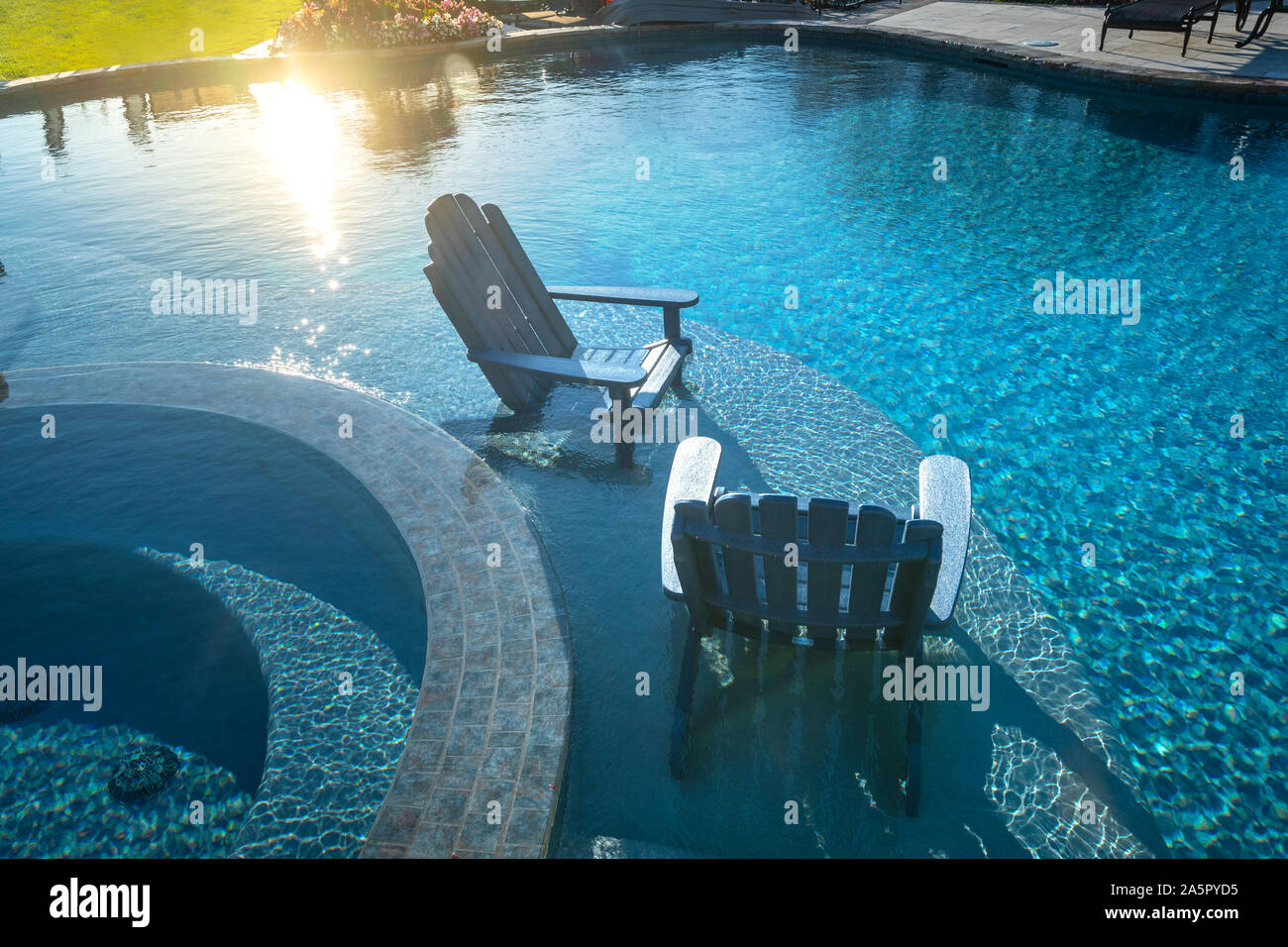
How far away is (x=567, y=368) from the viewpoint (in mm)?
4855

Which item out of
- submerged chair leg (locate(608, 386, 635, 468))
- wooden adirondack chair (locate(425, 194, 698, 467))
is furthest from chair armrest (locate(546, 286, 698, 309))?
submerged chair leg (locate(608, 386, 635, 468))

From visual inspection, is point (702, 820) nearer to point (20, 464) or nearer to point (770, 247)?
point (20, 464)

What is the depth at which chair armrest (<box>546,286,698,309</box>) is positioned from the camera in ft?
18.2

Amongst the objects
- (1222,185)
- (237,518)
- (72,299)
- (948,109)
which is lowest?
(237,518)

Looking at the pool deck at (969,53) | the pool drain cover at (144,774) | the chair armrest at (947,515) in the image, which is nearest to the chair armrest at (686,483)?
the chair armrest at (947,515)

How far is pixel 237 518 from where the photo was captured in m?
4.88

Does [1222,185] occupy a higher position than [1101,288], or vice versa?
[1222,185]

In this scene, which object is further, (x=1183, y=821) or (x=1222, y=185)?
(x=1222, y=185)

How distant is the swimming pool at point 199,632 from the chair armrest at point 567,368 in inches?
47.1

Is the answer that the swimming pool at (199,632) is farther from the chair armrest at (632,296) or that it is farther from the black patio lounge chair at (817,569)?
the chair armrest at (632,296)

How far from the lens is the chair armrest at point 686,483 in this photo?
333 centimetres

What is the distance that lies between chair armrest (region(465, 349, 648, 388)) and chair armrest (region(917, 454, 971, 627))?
1.86 meters

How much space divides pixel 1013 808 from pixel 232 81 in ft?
67.0
